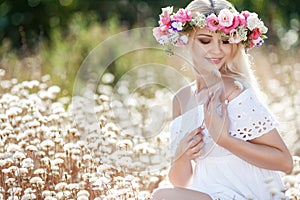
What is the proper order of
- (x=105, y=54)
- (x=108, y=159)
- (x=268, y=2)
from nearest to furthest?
(x=108, y=159) → (x=105, y=54) → (x=268, y=2)

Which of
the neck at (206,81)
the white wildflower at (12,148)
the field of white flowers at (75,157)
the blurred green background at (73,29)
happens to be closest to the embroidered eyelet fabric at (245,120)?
the neck at (206,81)

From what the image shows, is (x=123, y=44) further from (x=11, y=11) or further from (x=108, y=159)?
(x=108, y=159)

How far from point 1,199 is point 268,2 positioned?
19.1ft

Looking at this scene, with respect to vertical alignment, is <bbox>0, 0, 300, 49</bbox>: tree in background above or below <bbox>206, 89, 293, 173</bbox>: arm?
above

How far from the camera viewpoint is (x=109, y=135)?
11.9ft

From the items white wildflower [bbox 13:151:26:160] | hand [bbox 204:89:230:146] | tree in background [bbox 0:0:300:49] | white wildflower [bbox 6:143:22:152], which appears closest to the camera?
hand [bbox 204:89:230:146]

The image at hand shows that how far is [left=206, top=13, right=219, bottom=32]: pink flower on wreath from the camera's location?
2936 millimetres

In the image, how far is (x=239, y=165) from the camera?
9.78ft

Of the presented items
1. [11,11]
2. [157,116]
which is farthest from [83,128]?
[11,11]

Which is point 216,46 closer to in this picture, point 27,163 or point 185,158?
point 185,158

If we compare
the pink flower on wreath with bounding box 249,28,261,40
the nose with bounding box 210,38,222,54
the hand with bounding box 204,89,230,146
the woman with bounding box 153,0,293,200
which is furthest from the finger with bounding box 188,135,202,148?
A: the pink flower on wreath with bounding box 249,28,261,40

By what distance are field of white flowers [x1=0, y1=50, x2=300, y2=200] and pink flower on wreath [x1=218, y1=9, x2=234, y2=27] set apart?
75 centimetres

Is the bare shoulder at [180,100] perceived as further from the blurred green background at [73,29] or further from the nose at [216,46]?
the blurred green background at [73,29]

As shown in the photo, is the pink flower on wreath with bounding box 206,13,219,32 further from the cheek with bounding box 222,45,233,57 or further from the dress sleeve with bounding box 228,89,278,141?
the dress sleeve with bounding box 228,89,278,141
